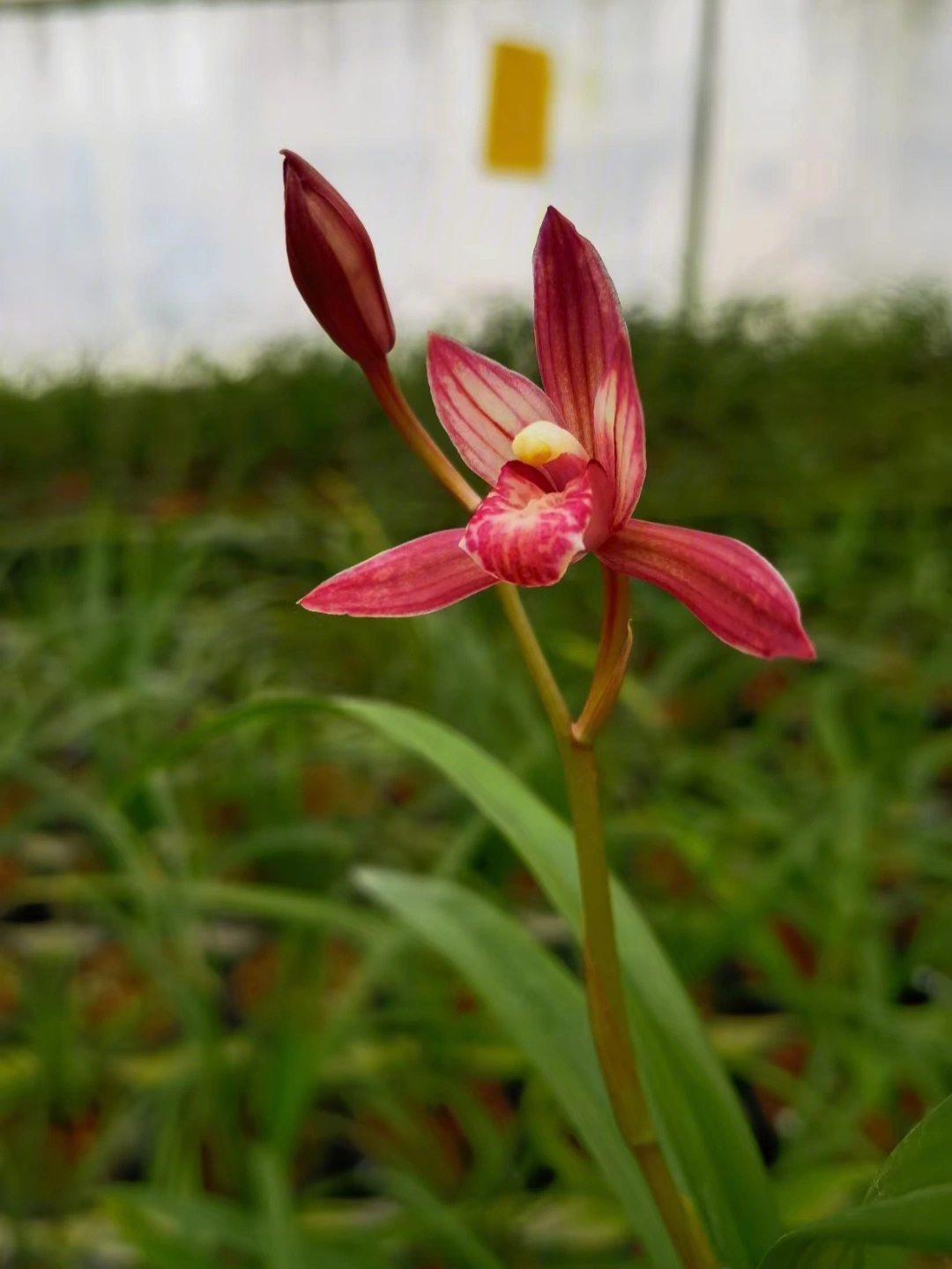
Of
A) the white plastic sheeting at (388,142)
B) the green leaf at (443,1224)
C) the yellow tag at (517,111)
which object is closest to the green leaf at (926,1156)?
the green leaf at (443,1224)

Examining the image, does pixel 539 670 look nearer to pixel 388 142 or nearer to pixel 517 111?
pixel 517 111

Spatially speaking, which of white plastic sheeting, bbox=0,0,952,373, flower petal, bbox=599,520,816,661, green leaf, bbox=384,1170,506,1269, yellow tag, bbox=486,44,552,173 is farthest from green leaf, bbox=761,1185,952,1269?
white plastic sheeting, bbox=0,0,952,373

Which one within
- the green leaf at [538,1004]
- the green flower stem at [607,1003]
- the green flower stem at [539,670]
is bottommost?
the green leaf at [538,1004]

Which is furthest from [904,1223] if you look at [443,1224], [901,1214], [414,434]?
[443,1224]

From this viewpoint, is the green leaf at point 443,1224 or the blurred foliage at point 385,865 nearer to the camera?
the green leaf at point 443,1224

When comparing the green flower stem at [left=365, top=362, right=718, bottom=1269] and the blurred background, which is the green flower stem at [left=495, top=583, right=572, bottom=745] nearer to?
the green flower stem at [left=365, top=362, right=718, bottom=1269]

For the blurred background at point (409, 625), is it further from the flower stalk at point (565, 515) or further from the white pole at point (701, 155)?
the flower stalk at point (565, 515)
